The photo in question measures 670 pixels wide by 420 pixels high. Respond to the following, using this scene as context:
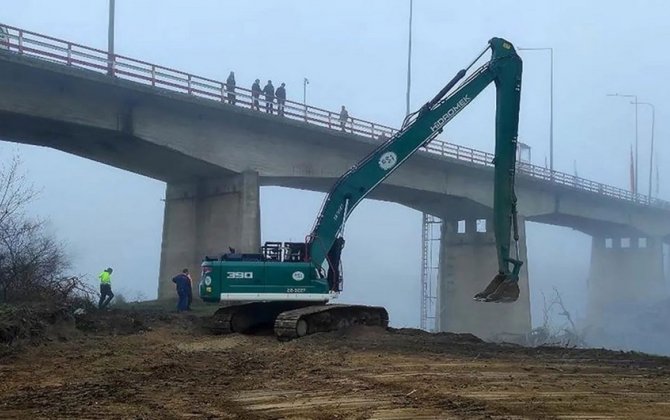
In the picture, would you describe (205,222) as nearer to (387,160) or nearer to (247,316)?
(247,316)

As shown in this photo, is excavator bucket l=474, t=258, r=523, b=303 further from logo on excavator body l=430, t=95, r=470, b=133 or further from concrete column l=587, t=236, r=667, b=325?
concrete column l=587, t=236, r=667, b=325

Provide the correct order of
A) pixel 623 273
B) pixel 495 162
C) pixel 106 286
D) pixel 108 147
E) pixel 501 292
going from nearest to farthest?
pixel 501 292 < pixel 495 162 < pixel 106 286 < pixel 108 147 < pixel 623 273

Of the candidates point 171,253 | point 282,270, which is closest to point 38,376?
point 282,270

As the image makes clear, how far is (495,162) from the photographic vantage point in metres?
16.5

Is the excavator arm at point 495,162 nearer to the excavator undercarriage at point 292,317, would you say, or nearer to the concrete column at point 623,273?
the excavator undercarriage at point 292,317

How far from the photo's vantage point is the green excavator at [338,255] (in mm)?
15383

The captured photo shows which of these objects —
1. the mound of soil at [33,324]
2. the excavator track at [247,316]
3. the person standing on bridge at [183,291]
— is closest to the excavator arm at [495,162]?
the excavator track at [247,316]

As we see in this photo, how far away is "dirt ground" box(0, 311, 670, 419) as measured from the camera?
7750 millimetres

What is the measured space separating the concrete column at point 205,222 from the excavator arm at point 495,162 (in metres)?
9.51

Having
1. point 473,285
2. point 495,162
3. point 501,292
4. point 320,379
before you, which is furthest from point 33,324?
point 473,285

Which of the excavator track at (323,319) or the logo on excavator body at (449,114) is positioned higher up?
the logo on excavator body at (449,114)

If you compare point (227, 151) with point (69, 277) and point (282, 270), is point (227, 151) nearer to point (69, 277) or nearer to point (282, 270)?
point (69, 277)

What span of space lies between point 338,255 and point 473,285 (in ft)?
86.3

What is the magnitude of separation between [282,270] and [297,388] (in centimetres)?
652
